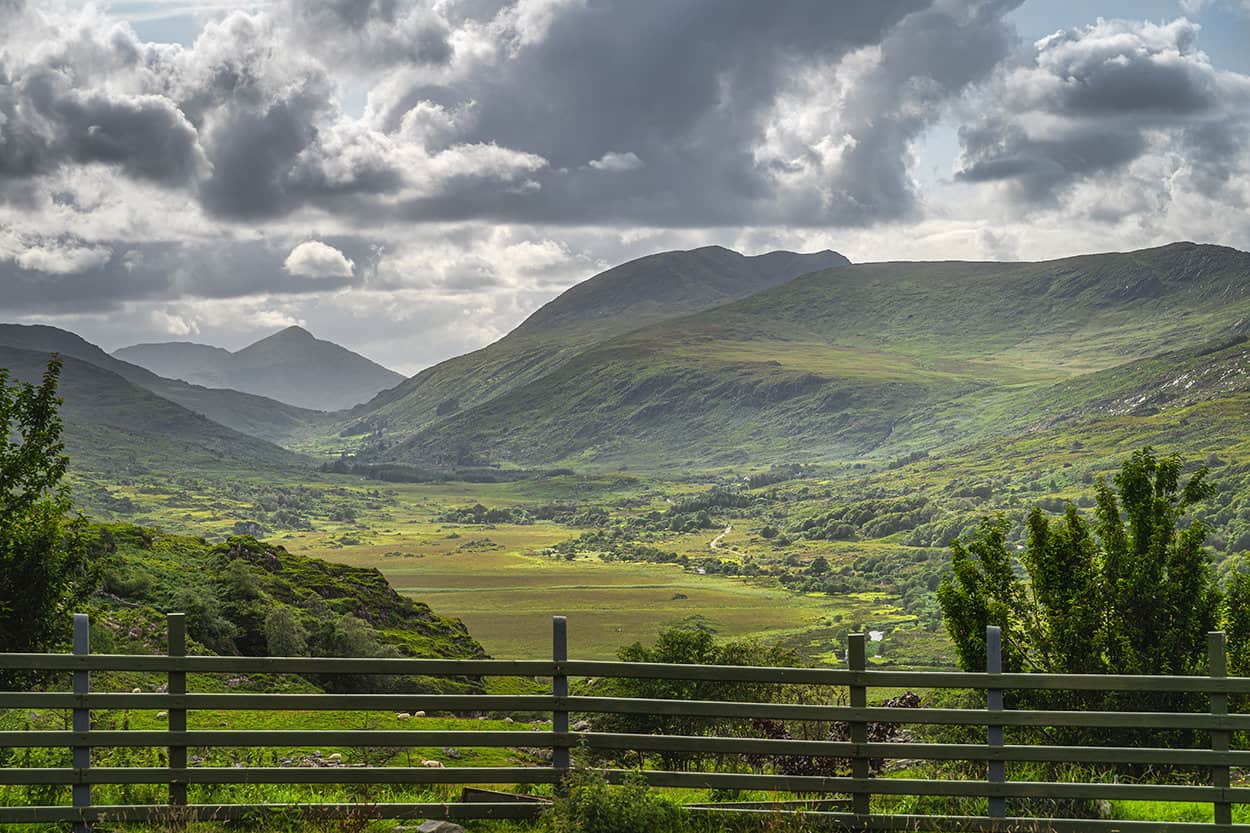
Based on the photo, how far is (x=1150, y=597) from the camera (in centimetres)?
2244

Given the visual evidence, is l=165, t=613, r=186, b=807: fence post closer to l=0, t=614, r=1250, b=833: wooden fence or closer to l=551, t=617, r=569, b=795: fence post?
l=0, t=614, r=1250, b=833: wooden fence

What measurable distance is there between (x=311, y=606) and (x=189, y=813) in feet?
165

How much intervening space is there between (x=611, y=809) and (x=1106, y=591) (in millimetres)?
15491

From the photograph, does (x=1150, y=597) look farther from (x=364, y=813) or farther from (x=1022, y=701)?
(x=364, y=813)

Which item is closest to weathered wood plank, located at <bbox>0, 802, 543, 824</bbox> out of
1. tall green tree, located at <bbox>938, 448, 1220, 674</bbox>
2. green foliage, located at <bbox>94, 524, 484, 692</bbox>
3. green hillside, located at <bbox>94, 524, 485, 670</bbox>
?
tall green tree, located at <bbox>938, 448, 1220, 674</bbox>

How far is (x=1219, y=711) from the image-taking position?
39.2ft

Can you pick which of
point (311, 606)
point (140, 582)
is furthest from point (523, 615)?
point (140, 582)

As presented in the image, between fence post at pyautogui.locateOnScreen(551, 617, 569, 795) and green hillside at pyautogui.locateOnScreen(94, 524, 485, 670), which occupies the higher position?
fence post at pyautogui.locateOnScreen(551, 617, 569, 795)

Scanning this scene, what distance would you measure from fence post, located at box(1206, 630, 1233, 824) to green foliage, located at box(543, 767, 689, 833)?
20.3 feet

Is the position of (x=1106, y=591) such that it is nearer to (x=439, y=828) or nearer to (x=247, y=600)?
(x=439, y=828)

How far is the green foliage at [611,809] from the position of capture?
11.3 metres

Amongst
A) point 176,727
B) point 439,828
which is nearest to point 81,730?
point 176,727

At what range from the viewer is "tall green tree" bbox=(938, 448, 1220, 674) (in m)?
22.3

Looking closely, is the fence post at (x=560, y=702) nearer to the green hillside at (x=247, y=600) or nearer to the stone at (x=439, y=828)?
the stone at (x=439, y=828)
